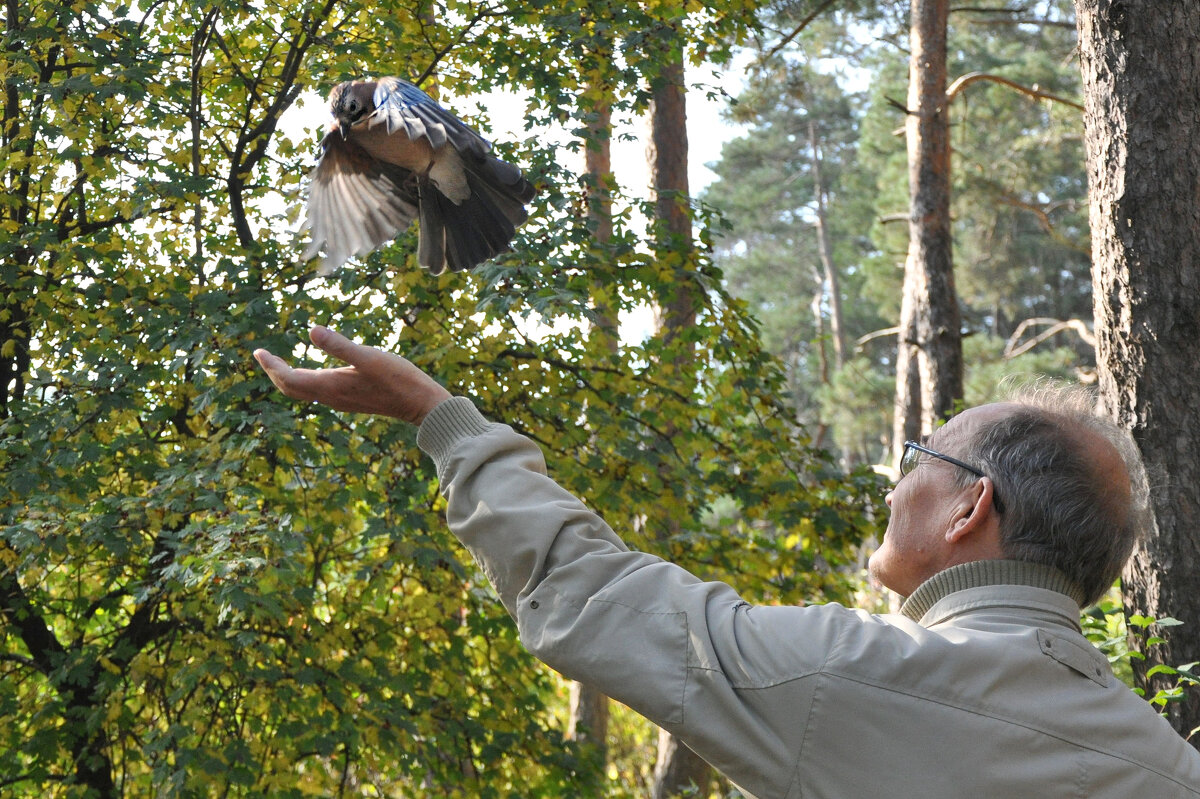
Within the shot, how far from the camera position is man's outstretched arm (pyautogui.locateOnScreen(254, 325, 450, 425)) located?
126 cm

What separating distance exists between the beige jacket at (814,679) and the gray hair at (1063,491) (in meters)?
0.13

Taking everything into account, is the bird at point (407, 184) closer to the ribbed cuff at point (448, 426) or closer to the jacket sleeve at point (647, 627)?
the ribbed cuff at point (448, 426)

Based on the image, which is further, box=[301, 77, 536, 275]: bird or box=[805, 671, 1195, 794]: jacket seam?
box=[301, 77, 536, 275]: bird

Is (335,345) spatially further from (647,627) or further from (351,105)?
(351,105)

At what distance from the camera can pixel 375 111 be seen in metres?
2.13

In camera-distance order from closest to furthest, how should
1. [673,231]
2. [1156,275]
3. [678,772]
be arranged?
[1156,275], [673,231], [678,772]

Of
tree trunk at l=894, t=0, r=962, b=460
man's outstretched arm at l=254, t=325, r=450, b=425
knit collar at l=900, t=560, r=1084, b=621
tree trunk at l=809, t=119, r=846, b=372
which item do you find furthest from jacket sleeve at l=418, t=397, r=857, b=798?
tree trunk at l=809, t=119, r=846, b=372

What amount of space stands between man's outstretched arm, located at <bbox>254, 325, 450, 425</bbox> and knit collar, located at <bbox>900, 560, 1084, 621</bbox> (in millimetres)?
615

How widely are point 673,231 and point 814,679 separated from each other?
4.84m

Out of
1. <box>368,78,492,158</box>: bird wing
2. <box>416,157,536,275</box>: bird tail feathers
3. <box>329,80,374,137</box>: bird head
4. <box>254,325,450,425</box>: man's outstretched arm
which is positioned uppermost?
<box>329,80,374,137</box>: bird head

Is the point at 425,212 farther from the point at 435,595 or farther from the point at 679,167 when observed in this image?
the point at 679,167

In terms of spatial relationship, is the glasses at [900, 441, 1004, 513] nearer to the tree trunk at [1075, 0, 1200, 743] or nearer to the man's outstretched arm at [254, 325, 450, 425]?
the man's outstretched arm at [254, 325, 450, 425]

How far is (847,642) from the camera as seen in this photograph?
41.4 inches

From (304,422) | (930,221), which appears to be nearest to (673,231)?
(304,422)
